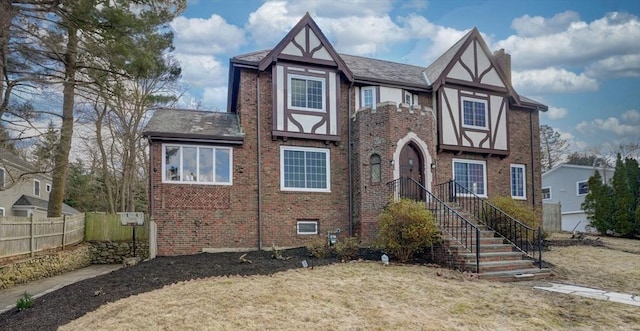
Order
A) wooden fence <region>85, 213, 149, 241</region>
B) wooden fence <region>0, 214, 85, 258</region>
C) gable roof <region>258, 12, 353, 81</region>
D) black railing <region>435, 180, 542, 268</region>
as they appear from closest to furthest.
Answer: wooden fence <region>0, 214, 85, 258</region>, black railing <region>435, 180, 542, 268</region>, gable roof <region>258, 12, 353, 81</region>, wooden fence <region>85, 213, 149, 241</region>

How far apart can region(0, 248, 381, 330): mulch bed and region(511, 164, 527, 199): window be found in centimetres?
912

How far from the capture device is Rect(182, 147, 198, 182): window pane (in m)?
13.4

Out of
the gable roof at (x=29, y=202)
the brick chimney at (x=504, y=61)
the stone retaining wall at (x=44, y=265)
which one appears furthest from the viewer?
the gable roof at (x=29, y=202)

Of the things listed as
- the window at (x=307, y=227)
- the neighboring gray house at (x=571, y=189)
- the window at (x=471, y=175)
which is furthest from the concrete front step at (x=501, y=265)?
the neighboring gray house at (x=571, y=189)

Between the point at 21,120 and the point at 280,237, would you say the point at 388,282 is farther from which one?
the point at 21,120

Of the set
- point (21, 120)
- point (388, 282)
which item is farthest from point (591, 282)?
point (21, 120)

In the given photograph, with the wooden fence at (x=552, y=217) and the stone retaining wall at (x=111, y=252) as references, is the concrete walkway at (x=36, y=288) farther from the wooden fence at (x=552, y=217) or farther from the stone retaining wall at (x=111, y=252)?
the wooden fence at (x=552, y=217)

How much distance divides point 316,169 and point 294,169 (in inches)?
31.4

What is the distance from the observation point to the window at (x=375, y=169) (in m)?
14.2

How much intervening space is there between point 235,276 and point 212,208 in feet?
16.3

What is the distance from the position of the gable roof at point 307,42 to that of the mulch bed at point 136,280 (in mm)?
6393

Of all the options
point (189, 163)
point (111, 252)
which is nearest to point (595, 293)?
point (189, 163)

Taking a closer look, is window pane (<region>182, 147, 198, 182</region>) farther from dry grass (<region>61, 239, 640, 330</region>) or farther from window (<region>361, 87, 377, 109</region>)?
window (<region>361, 87, 377, 109</region>)

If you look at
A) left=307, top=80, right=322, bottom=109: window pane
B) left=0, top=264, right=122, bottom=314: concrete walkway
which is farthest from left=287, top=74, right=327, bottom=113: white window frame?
left=0, top=264, right=122, bottom=314: concrete walkway
